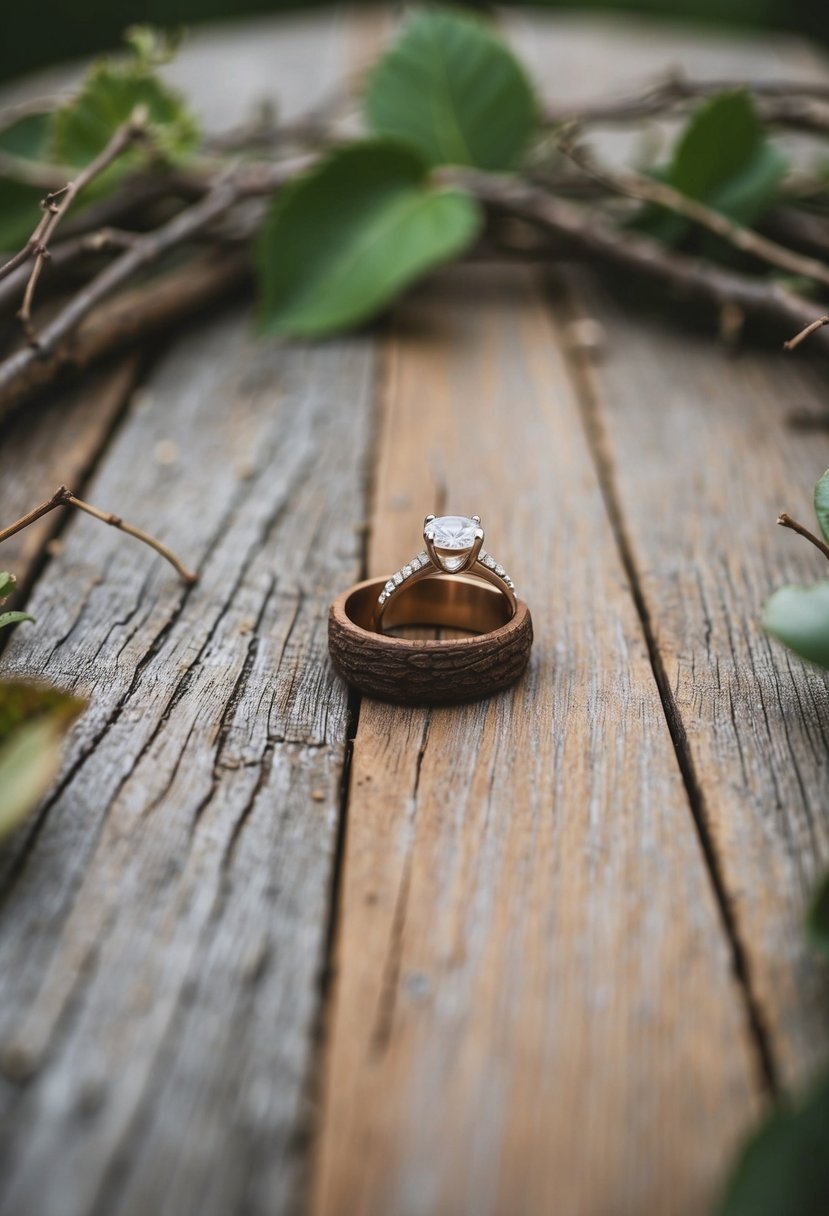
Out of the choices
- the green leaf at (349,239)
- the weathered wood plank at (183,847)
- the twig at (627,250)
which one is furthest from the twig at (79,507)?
the twig at (627,250)

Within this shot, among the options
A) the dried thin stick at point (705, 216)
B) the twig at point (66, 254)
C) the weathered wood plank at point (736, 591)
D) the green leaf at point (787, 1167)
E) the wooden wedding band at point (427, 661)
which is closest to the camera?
the green leaf at point (787, 1167)

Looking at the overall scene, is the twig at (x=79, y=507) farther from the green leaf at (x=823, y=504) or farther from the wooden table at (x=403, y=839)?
the green leaf at (x=823, y=504)

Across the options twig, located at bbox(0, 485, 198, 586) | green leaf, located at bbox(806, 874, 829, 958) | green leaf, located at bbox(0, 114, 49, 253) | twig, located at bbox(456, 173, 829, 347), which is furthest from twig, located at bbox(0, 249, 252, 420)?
green leaf, located at bbox(806, 874, 829, 958)

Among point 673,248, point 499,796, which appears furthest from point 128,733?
point 673,248

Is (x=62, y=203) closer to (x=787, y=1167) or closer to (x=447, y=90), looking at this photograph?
(x=447, y=90)

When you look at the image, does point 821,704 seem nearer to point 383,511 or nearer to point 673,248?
→ point 383,511

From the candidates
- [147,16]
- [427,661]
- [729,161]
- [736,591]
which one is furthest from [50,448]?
[147,16]

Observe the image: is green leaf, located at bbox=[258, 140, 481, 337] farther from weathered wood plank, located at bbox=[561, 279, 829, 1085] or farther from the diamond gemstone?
Result: the diamond gemstone
